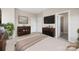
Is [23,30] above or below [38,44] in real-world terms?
above

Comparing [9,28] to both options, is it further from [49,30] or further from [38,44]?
[49,30]

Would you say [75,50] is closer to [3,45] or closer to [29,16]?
[29,16]

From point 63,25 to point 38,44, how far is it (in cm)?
49

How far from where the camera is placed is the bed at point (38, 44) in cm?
165

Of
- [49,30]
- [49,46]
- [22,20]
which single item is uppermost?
[22,20]

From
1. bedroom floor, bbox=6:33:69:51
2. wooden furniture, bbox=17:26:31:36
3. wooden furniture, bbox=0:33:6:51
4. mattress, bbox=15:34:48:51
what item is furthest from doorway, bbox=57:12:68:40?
wooden furniture, bbox=0:33:6:51

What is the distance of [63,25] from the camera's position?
67.2 inches

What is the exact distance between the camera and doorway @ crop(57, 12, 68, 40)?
1.68 m

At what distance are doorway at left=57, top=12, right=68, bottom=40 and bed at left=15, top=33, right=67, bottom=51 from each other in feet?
0.33

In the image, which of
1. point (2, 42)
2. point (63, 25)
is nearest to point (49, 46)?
point (63, 25)

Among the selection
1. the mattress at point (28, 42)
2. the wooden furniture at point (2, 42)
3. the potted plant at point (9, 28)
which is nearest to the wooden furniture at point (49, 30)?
the mattress at point (28, 42)

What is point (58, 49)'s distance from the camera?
5.40 ft

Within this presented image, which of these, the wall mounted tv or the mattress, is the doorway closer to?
the wall mounted tv
